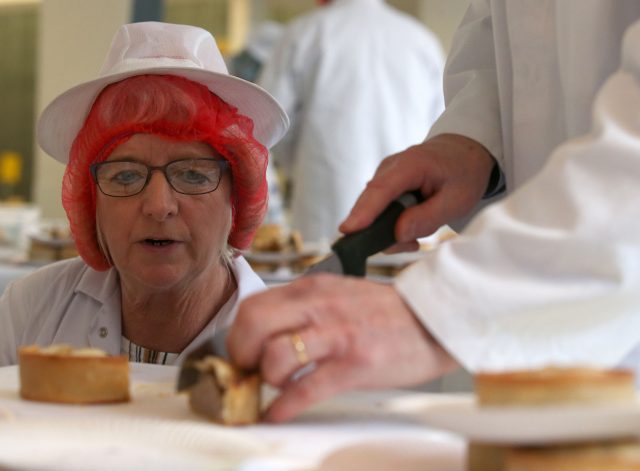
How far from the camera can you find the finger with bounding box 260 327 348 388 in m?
1.01

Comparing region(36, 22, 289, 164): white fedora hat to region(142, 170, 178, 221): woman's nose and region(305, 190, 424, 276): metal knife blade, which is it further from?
region(305, 190, 424, 276): metal knife blade

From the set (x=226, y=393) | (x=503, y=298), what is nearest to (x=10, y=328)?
(x=226, y=393)

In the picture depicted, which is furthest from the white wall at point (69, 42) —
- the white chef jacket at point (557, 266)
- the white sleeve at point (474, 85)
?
the white chef jacket at point (557, 266)

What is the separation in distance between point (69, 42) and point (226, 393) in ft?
12.7

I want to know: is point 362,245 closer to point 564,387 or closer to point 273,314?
point 273,314

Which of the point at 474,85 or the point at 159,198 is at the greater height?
the point at 474,85

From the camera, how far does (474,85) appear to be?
1.78 metres

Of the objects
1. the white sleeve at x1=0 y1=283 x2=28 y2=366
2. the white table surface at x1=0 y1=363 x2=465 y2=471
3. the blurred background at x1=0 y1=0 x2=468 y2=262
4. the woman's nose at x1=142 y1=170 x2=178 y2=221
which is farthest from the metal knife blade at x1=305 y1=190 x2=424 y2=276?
the blurred background at x1=0 y1=0 x2=468 y2=262

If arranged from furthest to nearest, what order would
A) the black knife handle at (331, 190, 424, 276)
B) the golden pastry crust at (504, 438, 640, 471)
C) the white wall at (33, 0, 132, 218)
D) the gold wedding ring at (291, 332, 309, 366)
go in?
the white wall at (33, 0, 132, 218) → the black knife handle at (331, 190, 424, 276) → the gold wedding ring at (291, 332, 309, 366) → the golden pastry crust at (504, 438, 640, 471)

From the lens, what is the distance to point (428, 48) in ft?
17.9

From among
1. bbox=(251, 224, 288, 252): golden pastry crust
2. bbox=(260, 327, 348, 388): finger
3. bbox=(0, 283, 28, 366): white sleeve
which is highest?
bbox=(260, 327, 348, 388): finger

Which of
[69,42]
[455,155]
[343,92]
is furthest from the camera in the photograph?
[343,92]

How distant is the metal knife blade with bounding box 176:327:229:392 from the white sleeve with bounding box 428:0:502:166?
0.63 metres

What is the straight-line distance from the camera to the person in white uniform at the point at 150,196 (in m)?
2.03
